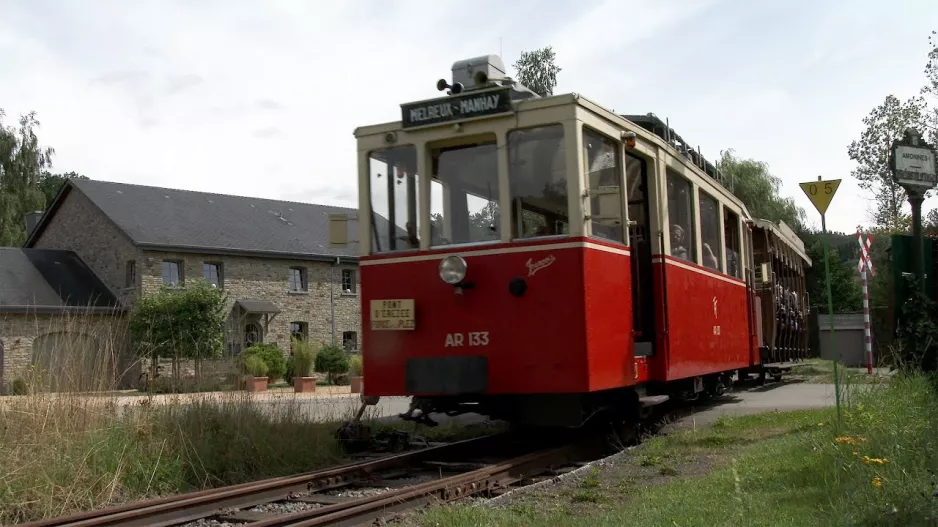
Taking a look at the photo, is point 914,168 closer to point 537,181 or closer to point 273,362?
point 537,181

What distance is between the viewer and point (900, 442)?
20.4 ft

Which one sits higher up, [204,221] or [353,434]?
[204,221]

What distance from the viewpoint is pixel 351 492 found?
22.8 ft

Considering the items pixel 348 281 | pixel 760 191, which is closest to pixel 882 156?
pixel 760 191

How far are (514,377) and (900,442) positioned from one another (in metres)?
3.04

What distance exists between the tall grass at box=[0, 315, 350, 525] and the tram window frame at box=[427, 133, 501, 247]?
242 cm

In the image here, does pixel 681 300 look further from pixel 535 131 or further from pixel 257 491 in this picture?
pixel 257 491

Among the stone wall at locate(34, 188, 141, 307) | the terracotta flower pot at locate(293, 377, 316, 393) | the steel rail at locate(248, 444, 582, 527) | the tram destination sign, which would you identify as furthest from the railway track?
the stone wall at locate(34, 188, 141, 307)

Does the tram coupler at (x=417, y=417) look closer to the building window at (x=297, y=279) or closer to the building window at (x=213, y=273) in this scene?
the building window at (x=213, y=273)

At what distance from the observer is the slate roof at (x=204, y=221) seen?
34.2m

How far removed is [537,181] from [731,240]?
18.5 ft

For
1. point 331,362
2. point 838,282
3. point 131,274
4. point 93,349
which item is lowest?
point 331,362

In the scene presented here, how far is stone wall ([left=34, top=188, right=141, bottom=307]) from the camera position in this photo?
1321 inches

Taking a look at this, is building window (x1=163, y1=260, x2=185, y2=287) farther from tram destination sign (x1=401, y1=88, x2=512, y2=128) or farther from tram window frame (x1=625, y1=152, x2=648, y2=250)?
tram window frame (x1=625, y1=152, x2=648, y2=250)
